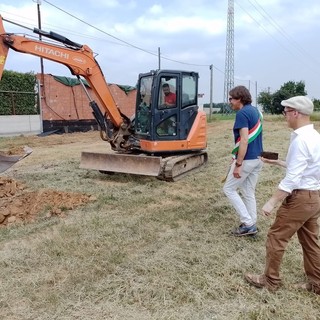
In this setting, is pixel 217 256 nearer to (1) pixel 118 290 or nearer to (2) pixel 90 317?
(1) pixel 118 290

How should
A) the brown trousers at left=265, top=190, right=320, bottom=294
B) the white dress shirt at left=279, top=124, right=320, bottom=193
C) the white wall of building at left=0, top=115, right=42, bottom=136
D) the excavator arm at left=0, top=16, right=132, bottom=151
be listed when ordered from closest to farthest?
the white dress shirt at left=279, top=124, right=320, bottom=193 → the brown trousers at left=265, top=190, right=320, bottom=294 → the excavator arm at left=0, top=16, right=132, bottom=151 → the white wall of building at left=0, top=115, right=42, bottom=136

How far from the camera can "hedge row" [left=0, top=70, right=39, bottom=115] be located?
650 inches

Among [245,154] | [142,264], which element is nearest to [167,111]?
[245,154]

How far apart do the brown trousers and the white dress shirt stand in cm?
9

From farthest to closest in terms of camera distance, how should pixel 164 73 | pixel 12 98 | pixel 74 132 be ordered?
pixel 74 132, pixel 12 98, pixel 164 73

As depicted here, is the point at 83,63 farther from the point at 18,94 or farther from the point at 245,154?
the point at 18,94

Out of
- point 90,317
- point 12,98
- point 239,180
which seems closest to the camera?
point 90,317

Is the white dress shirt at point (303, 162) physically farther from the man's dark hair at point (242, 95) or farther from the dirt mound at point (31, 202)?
the dirt mound at point (31, 202)

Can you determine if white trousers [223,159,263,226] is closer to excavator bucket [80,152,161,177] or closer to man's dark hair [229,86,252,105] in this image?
man's dark hair [229,86,252,105]

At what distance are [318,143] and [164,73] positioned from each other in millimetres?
4822

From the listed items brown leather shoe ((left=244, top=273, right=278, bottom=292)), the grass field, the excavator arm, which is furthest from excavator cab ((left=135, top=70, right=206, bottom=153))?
brown leather shoe ((left=244, top=273, right=278, bottom=292))

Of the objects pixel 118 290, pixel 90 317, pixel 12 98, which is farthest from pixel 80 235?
pixel 12 98

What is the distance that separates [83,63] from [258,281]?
5541 millimetres

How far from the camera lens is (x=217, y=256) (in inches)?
150
